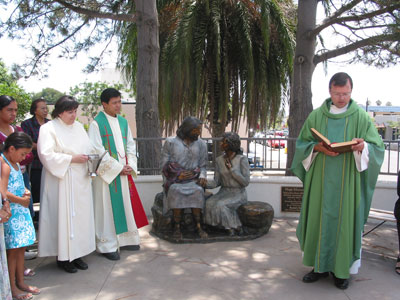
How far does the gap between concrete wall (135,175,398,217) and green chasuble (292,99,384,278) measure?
2.32 m

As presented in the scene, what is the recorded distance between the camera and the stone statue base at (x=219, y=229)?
15.4 ft

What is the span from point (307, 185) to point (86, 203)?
88.6 inches

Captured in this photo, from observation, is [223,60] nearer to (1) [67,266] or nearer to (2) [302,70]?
(2) [302,70]

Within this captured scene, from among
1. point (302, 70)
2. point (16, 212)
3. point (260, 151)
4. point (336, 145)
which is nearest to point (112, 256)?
point (16, 212)

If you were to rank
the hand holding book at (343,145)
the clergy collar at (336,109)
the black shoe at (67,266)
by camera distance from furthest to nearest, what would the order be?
1. the black shoe at (67,266)
2. the clergy collar at (336,109)
3. the hand holding book at (343,145)

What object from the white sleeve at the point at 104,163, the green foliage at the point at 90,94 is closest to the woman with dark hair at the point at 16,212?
the white sleeve at the point at 104,163

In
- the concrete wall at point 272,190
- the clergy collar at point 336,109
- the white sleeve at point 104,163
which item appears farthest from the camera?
the concrete wall at point 272,190

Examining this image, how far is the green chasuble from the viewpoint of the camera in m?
3.29

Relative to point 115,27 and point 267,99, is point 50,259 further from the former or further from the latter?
point 267,99

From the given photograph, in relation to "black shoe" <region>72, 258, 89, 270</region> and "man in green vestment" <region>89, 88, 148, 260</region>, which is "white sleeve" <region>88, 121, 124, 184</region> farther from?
"black shoe" <region>72, 258, 89, 270</region>

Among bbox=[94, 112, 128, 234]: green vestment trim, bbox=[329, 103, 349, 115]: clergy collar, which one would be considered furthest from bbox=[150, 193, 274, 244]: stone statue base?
bbox=[329, 103, 349, 115]: clergy collar

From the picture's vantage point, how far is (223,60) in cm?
1013

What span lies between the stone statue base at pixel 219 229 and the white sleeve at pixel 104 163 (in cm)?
105

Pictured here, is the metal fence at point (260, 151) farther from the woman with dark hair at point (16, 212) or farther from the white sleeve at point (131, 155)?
the woman with dark hair at point (16, 212)
